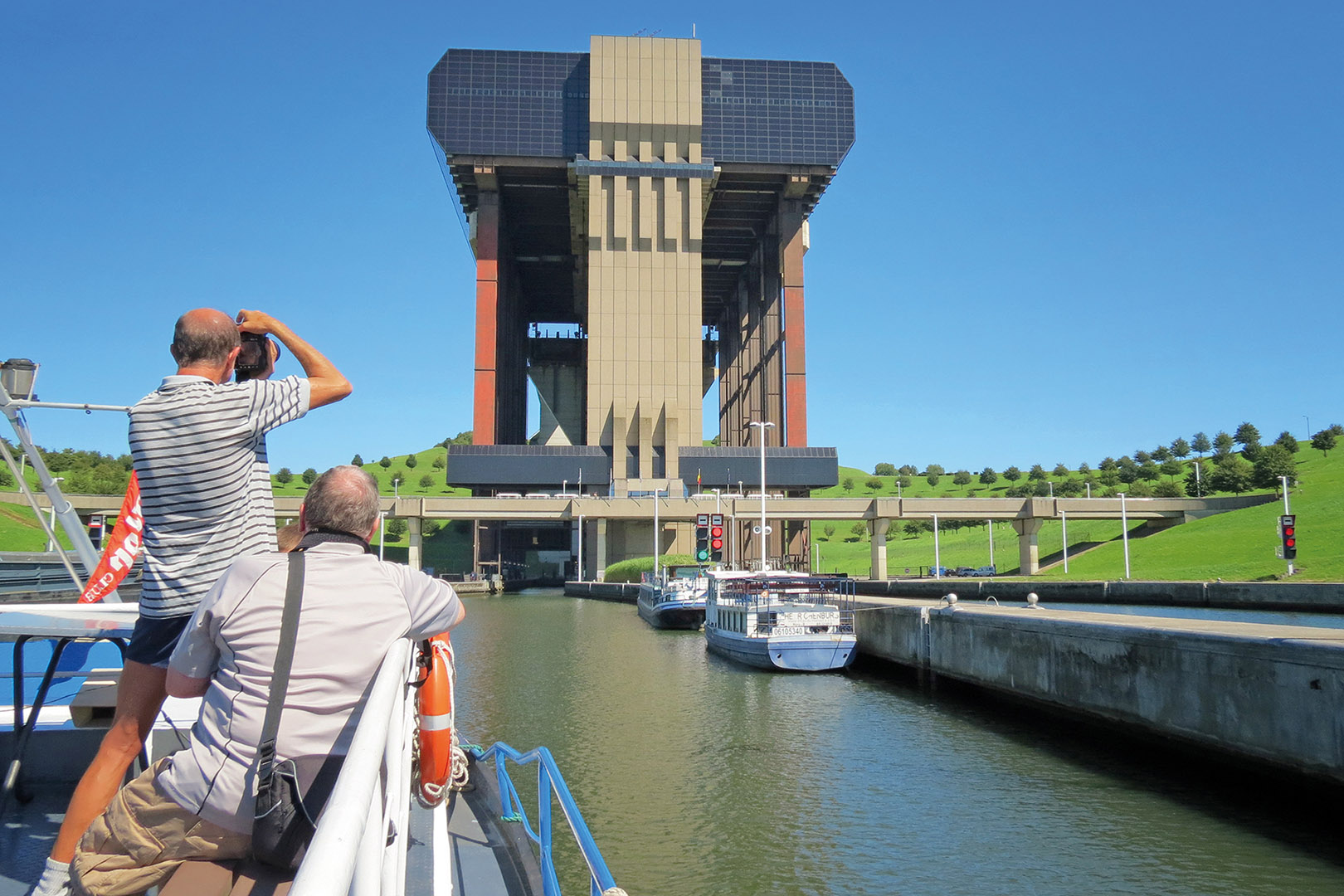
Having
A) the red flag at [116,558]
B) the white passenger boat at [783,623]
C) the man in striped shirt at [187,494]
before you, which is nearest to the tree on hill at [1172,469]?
the white passenger boat at [783,623]

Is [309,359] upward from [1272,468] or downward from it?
downward

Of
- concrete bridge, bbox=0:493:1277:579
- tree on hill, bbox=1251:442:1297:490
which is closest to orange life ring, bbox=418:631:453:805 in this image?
concrete bridge, bbox=0:493:1277:579

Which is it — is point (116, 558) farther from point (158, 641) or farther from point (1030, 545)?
point (1030, 545)

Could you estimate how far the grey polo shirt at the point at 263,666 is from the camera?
8.45 feet

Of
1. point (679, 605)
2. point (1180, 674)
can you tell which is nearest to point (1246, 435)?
point (679, 605)

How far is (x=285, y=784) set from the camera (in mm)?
2469

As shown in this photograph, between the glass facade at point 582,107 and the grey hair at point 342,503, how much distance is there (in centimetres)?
7505

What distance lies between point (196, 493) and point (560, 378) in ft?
344

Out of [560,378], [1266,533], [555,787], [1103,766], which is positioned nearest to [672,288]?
[560,378]

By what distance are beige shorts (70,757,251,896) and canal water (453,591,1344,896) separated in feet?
23.9

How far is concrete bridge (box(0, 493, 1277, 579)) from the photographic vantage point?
69812 millimetres

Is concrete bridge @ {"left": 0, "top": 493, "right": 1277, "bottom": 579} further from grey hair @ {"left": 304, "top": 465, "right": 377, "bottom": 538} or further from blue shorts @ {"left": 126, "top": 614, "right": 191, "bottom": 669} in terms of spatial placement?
grey hair @ {"left": 304, "top": 465, "right": 377, "bottom": 538}

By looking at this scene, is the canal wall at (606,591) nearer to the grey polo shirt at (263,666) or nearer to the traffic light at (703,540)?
the traffic light at (703,540)

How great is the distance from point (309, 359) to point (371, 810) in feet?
7.48
